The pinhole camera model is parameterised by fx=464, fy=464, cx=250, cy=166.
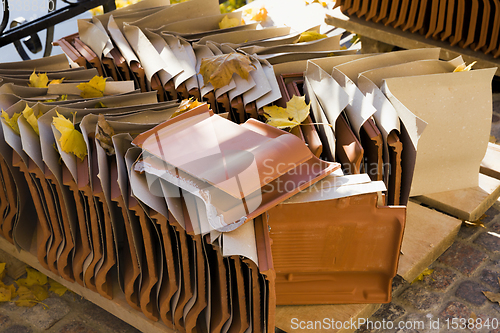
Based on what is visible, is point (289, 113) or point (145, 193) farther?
point (289, 113)

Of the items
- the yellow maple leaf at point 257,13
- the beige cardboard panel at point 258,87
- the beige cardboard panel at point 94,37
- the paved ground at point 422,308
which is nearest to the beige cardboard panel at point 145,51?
the beige cardboard panel at point 94,37

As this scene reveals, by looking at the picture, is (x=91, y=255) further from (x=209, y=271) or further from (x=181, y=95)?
(x=181, y=95)

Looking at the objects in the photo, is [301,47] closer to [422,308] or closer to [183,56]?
[183,56]

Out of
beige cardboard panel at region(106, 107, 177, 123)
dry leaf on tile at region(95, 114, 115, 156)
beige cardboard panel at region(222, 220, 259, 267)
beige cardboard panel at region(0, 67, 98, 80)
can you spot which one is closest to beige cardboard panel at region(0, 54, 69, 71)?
beige cardboard panel at region(0, 67, 98, 80)

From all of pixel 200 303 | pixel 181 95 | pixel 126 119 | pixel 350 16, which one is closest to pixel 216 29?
pixel 181 95

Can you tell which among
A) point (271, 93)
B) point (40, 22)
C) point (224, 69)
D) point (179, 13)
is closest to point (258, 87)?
point (271, 93)

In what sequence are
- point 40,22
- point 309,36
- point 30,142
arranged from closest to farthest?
point 30,142, point 309,36, point 40,22

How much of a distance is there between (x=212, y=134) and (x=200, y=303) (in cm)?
67

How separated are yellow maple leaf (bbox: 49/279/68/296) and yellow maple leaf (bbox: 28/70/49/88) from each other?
103cm

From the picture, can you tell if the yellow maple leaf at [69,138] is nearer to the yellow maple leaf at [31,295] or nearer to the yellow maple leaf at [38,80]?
the yellow maple leaf at [38,80]

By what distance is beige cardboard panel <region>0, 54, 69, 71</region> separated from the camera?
250 centimetres

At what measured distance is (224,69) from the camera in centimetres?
238

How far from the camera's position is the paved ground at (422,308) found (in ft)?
7.29

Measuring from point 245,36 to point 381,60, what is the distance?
0.86 m
